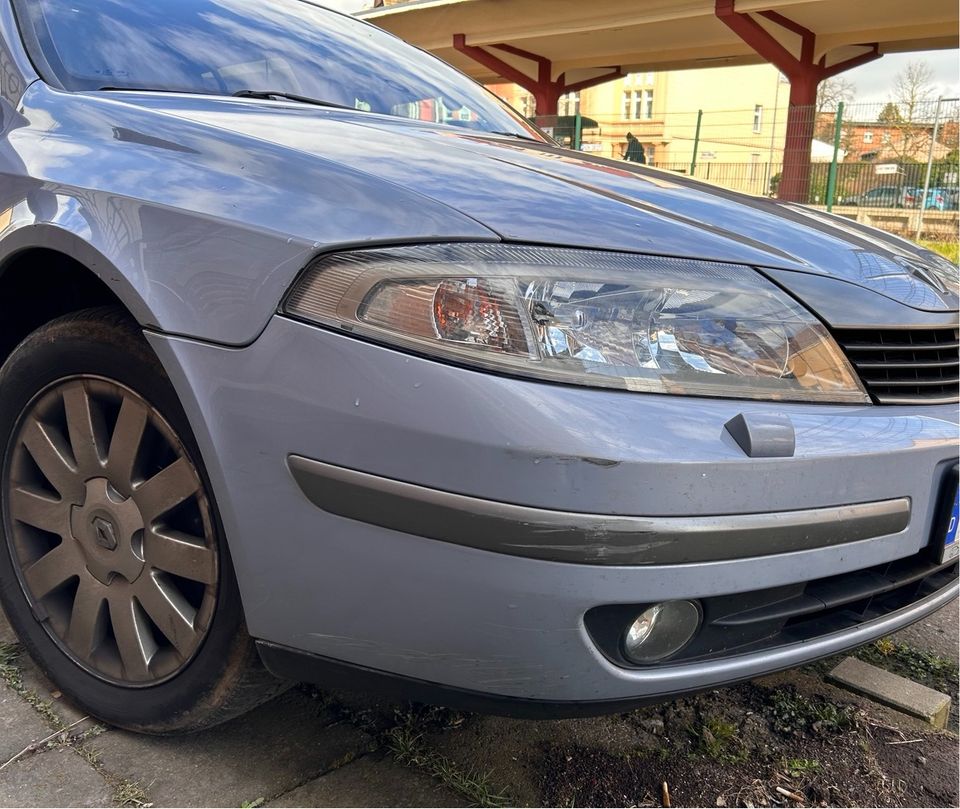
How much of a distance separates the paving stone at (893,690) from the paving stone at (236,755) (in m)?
1.18

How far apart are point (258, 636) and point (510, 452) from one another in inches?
22.2

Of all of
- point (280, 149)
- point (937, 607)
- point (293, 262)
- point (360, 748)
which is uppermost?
point (280, 149)

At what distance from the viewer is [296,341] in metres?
1.29

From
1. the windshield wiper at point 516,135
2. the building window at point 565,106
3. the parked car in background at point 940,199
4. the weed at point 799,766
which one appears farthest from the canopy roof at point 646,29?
the weed at point 799,766

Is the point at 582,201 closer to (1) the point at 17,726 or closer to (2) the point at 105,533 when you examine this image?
(2) the point at 105,533

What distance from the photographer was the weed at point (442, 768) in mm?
1595

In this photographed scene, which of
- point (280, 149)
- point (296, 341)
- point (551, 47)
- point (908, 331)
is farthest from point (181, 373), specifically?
point (551, 47)

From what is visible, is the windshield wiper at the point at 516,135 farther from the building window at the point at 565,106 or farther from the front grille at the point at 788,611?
the building window at the point at 565,106

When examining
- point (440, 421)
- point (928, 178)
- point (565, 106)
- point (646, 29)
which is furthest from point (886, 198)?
point (440, 421)

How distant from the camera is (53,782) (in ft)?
5.23

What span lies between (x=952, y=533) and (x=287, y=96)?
1.75 meters

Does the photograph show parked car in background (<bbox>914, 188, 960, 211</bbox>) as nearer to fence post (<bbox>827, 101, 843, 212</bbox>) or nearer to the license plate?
fence post (<bbox>827, 101, 843, 212</bbox>)

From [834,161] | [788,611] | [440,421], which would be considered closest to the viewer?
[440,421]

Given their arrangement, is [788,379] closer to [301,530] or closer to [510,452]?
[510,452]
